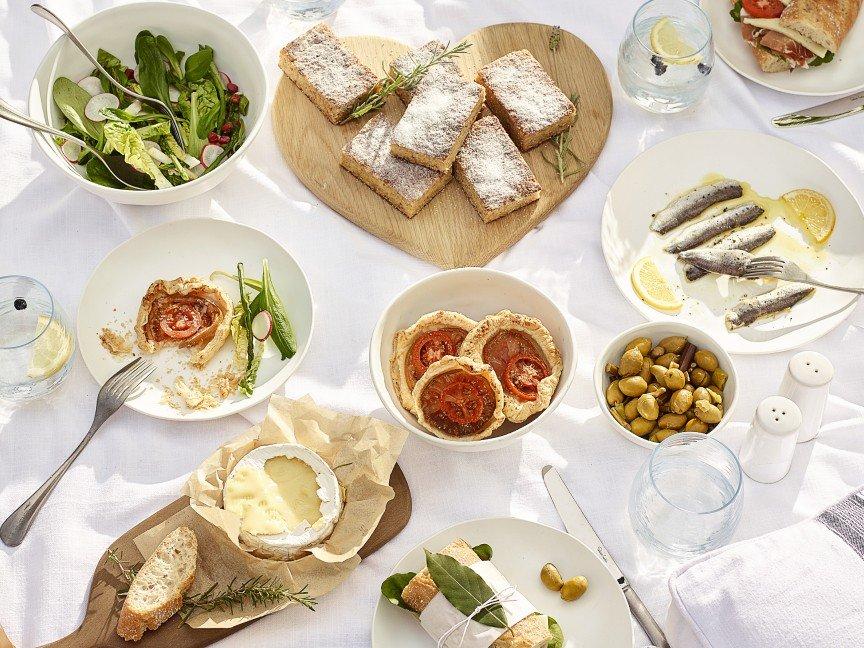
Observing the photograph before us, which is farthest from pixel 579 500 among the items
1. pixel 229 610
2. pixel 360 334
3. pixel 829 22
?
pixel 829 22

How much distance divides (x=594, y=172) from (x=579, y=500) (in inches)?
36.5

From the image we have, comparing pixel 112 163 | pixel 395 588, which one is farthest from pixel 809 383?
pixel 112 163

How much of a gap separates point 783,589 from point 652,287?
2.82 ft

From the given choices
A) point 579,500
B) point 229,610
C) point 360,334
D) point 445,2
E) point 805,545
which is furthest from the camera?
point 445,2

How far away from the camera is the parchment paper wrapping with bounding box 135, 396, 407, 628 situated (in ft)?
6.92

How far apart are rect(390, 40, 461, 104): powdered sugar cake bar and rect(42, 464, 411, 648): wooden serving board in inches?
41.2

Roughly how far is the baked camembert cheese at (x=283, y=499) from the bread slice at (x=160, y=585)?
5.5 inches

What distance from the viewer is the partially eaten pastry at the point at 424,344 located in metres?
2.24

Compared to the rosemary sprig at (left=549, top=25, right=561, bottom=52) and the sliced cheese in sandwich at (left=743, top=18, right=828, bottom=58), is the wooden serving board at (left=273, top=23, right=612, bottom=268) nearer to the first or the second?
the rosemary sprig at (left=549, top=25, right=561, bottom=52)

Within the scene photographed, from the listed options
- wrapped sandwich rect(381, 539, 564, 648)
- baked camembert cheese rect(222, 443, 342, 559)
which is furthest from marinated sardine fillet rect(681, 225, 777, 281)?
baked camembert cheese rect(222, 443, 342, 559)

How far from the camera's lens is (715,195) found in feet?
8.38

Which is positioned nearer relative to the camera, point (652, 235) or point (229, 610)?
point (229, 610)

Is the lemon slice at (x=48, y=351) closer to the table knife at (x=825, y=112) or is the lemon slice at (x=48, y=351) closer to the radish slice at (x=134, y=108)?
the radish slice at (x=134, y=108)

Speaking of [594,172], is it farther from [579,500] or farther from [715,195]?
[579,500]
